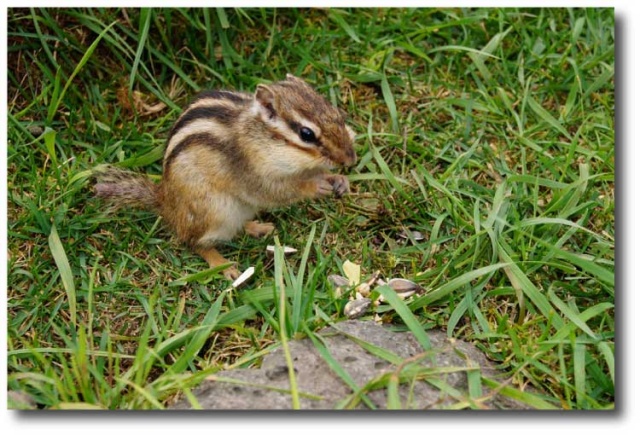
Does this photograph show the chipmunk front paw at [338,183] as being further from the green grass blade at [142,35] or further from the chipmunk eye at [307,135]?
the green grass blade at [142,35]

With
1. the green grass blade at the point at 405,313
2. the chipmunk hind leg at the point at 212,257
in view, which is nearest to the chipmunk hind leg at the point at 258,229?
the chipmunk hind leg at the point at 212,257

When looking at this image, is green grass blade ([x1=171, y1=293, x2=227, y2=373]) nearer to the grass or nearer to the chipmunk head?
the grass

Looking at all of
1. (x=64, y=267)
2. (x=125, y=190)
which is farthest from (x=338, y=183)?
(x=64, y=267)

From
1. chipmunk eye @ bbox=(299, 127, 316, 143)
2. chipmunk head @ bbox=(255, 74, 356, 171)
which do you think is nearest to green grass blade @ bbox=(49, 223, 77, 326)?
chipmunk head @ bbox=(255, 74, 356, 171)

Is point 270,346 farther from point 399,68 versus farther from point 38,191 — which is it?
point 399,68

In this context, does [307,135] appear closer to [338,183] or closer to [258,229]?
[338,183]

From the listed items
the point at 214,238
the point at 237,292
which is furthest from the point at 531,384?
the point at 214,238
